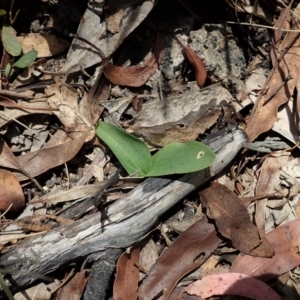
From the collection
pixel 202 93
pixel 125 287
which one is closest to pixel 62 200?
pixel 125 287

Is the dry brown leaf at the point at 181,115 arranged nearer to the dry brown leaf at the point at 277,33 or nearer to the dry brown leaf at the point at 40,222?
the dry brown leaf at the point at 277,33

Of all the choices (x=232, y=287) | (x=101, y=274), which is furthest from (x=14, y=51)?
(x=232, y=287)

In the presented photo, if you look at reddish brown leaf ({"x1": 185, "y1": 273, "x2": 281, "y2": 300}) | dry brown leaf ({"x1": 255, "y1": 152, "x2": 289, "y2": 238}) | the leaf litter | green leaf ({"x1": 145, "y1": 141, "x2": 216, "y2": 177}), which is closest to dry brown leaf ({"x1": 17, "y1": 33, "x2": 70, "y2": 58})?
the leaf litter

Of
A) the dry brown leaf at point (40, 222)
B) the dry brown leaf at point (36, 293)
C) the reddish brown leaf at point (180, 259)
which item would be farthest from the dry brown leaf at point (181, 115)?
the dry brown leaf at point (36, 293)

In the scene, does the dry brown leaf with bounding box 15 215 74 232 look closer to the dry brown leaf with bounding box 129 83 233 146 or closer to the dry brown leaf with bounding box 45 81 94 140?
the dry brown leaf with bounding box 45 81 94 140

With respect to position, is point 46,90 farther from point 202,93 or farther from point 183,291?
point 183,291

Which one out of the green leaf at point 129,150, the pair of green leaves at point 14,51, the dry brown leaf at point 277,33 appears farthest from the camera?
the dry brown leaf at point 277,33

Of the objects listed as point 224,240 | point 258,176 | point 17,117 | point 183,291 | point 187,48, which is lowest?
point 183,291
